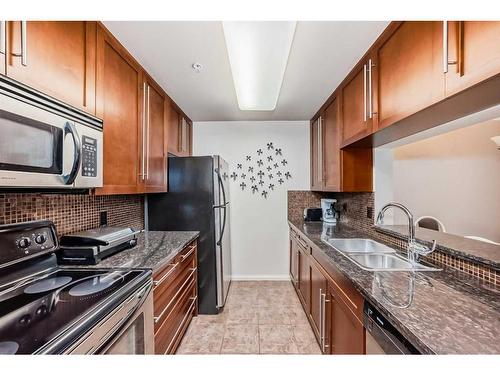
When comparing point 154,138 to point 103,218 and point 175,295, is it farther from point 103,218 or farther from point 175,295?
point 175,295

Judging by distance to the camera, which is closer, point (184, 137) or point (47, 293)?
point (47, 293)

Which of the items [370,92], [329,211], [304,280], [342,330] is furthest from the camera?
[329,211]

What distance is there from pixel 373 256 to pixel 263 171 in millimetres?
2049

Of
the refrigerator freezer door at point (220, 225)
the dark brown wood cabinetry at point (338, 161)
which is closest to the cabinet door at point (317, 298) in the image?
the dark brown wood cabinetry at point (338, 161)

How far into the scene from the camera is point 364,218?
7.97 feet

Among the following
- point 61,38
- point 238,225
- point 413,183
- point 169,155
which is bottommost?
point 238,225

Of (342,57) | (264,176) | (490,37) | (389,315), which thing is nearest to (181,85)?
(342,57)

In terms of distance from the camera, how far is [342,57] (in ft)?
5.85

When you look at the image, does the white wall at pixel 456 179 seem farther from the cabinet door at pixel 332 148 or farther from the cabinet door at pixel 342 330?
the cabinet door at pixel 342 330

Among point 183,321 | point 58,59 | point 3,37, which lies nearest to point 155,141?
point 58,59

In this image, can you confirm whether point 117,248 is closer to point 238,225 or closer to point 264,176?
point 238,225
